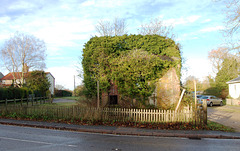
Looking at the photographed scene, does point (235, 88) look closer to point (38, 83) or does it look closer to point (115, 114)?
point (115, 114)

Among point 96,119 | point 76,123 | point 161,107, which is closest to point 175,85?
point 161,107

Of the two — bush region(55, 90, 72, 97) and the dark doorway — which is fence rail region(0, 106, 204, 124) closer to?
the dark doorway

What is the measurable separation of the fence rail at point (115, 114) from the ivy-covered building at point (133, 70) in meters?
1.66

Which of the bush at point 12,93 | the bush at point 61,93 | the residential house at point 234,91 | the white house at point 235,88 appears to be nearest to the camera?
the bush at point 12,93

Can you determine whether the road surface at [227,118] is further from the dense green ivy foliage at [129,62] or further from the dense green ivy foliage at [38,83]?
the dense green ivy foliage at [38,83]

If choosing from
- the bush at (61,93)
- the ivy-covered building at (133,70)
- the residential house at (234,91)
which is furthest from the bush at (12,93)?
the residential house at (234,91)

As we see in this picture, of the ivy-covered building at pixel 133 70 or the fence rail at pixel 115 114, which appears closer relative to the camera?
the fence rail at pixel 115 114

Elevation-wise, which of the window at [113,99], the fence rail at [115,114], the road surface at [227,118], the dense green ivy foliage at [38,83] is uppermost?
the dense green ivy foliage at [38,83]

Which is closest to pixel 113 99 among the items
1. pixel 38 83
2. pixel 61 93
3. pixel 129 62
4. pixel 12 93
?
pixel 129 62

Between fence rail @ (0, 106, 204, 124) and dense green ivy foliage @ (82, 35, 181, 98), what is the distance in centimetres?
231

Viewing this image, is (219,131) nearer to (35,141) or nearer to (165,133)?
(165,133)

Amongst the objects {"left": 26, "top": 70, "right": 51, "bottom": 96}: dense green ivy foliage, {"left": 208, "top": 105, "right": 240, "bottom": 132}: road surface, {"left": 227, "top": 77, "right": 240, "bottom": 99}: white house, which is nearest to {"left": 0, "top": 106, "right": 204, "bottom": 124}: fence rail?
{"left": 208, "top": 105, "right": 240, "bottom": 132}: road surface

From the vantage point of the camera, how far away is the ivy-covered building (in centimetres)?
1340

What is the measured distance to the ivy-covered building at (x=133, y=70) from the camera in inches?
527
